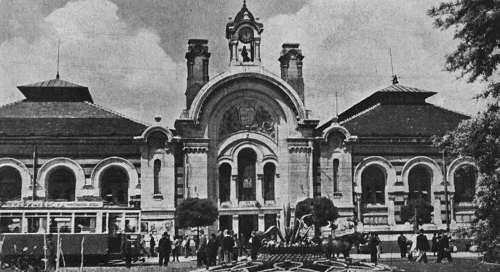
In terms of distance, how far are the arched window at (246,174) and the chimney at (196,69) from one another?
5451 mm

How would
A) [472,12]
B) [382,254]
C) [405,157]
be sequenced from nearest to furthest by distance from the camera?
[472,12]
[382,254]
[405,157]

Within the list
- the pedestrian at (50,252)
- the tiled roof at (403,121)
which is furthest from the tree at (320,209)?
the pedestrian at (50,252)

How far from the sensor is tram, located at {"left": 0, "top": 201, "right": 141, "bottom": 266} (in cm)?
2891

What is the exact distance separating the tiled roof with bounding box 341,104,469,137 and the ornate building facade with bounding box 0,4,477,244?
0.21 m

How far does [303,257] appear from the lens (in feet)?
40.0

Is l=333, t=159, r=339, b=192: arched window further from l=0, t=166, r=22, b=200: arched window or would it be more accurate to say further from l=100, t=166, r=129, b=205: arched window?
l=0, t=166, r=22, b=200: arched window

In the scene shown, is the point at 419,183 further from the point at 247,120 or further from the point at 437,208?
the point at 247,120

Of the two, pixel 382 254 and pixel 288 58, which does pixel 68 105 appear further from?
pixel 382 254

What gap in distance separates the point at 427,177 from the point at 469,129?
3389 centimetres

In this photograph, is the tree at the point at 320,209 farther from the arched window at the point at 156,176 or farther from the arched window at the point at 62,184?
the arched window at the point at 62,184

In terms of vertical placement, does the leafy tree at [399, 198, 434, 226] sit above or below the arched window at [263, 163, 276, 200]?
below

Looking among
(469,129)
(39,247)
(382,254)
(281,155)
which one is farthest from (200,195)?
(469,129)

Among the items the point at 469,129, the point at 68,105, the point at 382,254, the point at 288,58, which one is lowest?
the point at 382,254

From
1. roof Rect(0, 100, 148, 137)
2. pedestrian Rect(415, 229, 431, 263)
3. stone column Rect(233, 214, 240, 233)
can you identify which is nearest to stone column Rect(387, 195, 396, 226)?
stone column Rect(233, 214, 240, 233)
